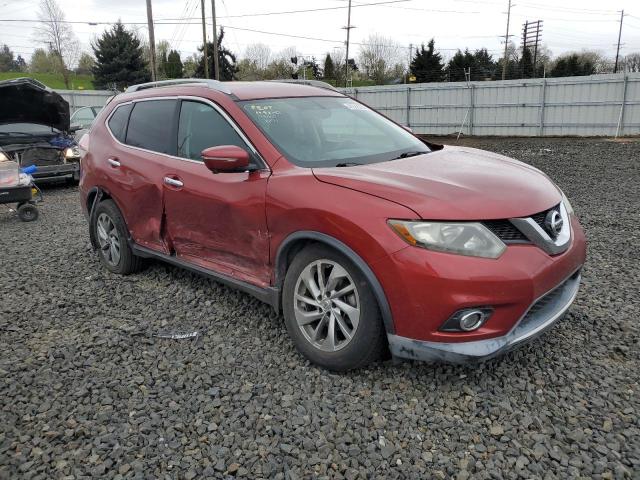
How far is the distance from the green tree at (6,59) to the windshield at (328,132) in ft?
269

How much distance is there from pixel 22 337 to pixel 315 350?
2.22 metres

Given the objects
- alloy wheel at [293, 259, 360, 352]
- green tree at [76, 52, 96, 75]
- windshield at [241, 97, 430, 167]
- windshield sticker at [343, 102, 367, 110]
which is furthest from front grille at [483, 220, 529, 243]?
green tree at [76, 52, 96, 75]

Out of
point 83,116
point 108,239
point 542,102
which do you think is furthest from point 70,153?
point 542,102

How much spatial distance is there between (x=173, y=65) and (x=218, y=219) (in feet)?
205

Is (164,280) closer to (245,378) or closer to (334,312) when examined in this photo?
(245,378)

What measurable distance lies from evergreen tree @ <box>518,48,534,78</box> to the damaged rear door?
64.7m

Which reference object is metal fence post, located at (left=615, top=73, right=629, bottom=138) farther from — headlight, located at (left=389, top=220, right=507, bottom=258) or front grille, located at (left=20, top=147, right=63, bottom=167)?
headlight, located at (left=389, top=220, right=507, bottom=258)

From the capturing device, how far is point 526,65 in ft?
207

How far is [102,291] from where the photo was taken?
482 centimetres

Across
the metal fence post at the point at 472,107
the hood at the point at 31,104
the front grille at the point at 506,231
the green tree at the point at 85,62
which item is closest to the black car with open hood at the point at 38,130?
the hood at the point at 31,104

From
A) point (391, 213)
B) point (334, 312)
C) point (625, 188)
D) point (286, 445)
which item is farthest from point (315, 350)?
point (625, 188)

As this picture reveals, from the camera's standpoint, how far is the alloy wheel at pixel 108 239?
203 inches

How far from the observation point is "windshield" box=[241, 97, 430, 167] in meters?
3.62

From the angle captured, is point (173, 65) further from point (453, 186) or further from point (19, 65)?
point (453, 186)
